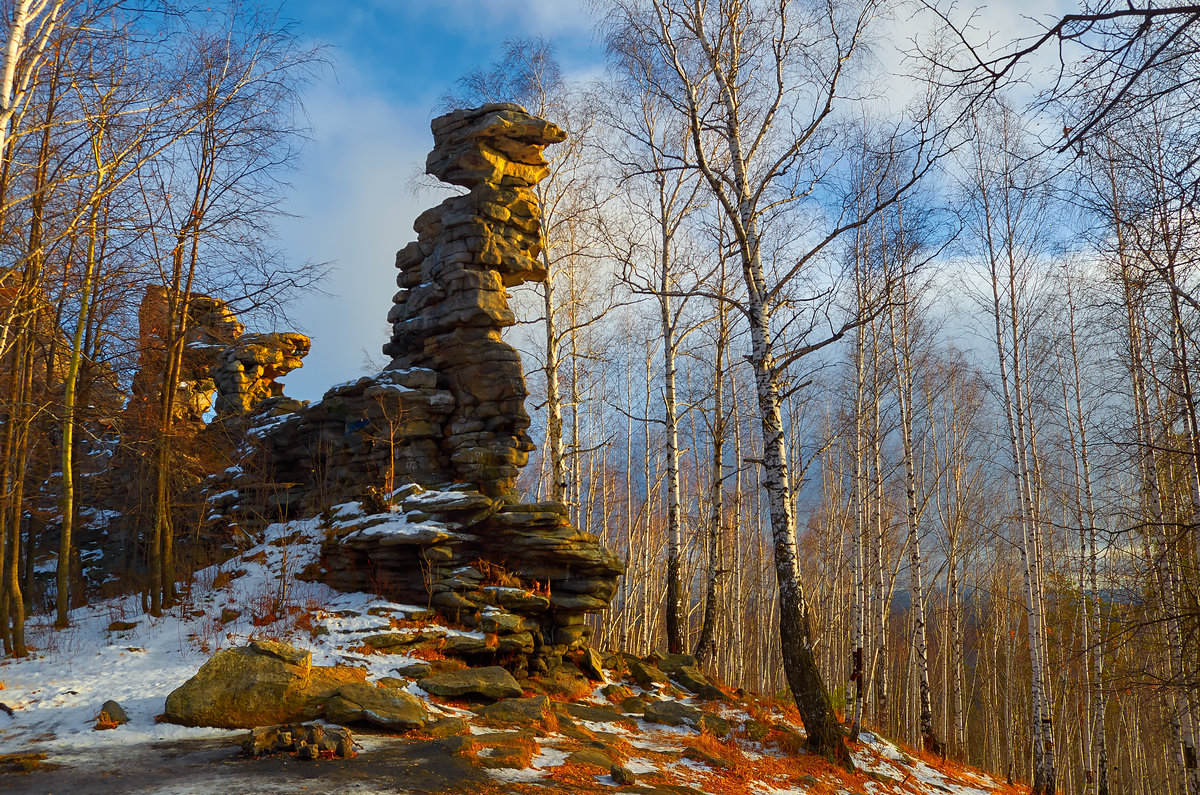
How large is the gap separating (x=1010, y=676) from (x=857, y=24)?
2443cm

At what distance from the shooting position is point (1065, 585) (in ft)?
65.8

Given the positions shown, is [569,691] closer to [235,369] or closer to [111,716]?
[111,716]

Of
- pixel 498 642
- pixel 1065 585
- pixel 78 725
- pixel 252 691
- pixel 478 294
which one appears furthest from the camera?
pixel 1065 585

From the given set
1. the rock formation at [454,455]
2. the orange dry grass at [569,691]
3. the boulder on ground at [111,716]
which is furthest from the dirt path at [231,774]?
the orange dry grass at [569,691]

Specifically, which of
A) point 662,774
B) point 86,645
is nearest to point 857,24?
point 662,774

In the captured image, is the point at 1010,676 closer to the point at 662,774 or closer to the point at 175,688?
the point at 662,774

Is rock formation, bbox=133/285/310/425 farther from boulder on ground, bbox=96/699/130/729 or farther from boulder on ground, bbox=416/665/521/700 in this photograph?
boulder on ground, bbox=416/665/521/700

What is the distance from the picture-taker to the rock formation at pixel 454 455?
11.7 m

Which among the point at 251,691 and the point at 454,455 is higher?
the point at 454,455

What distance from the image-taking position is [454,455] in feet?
46.9

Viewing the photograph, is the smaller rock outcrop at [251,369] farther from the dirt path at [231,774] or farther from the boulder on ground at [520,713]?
the dirt path at [231,774]

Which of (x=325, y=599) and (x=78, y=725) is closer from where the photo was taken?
(x=78, y=725)

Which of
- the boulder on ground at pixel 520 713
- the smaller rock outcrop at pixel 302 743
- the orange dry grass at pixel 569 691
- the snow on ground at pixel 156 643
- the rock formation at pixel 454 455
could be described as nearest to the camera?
the smaller rock outcrop at pixel 302 743

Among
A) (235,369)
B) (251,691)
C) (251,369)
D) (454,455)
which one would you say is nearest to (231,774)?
(251,691)
